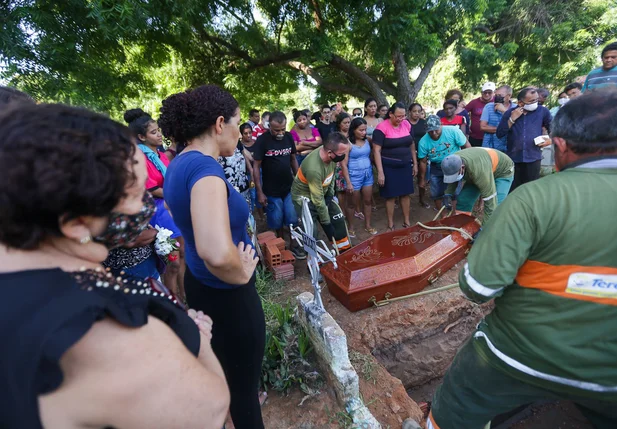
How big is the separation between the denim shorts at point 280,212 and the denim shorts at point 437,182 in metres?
2.07

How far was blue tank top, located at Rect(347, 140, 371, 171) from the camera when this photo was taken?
4.73m

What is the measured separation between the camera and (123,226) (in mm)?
751

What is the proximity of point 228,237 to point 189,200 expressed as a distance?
0.81 ft

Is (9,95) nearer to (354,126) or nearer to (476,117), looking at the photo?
(354,126)

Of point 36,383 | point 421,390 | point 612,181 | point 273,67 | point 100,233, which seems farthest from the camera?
point 273,67

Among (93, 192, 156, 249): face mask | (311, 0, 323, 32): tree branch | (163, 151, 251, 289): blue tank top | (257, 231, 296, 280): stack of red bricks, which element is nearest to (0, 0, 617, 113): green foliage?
(311, 0, 323, 32): tree branch

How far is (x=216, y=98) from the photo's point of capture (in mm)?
1481

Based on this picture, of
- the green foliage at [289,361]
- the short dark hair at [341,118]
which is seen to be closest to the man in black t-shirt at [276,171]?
the short dark hair at [341,118]

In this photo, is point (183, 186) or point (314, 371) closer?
point (183, 186)

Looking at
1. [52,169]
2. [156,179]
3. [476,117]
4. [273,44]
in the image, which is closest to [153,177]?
[156,179]

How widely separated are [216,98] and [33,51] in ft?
14.7

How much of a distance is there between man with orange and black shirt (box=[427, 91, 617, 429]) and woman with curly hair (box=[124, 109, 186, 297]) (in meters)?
2.24

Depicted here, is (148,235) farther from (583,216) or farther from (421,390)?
(421,390)

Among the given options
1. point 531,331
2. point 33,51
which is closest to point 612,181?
point 531,331
